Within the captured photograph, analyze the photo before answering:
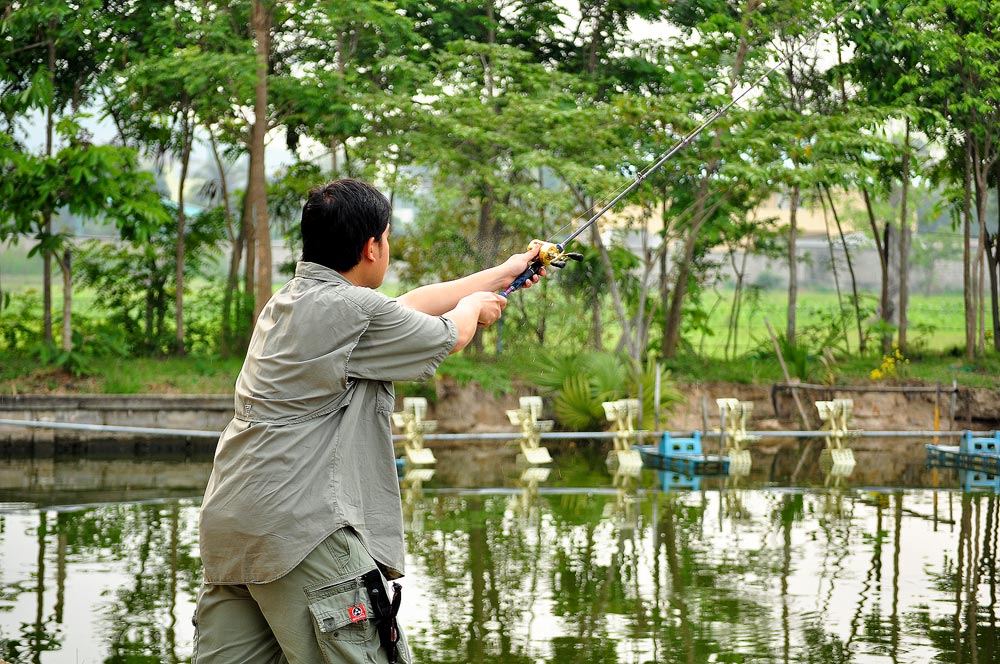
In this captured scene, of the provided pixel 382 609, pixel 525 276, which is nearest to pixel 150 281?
pixel 525 276

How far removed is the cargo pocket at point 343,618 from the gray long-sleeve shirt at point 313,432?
95 millimetres

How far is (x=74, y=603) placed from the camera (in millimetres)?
5945

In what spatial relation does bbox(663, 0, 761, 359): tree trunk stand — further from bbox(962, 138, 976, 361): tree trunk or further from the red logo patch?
the red logo patch

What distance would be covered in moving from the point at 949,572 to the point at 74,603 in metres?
4.73

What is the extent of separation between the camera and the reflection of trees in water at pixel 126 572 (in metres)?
5.24

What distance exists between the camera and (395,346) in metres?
2.57

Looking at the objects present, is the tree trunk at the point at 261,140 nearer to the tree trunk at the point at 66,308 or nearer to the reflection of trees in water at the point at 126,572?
the tree trunk at the point at 66,308

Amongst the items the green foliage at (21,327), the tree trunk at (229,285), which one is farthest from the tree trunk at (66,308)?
the tree trunk at (229,285)

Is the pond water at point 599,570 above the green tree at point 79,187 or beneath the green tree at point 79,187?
beneath

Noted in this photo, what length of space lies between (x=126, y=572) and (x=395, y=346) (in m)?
4.66

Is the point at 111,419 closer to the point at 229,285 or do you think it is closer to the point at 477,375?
the point at 229,285

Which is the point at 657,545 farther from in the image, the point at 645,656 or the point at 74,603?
the point at 74,603

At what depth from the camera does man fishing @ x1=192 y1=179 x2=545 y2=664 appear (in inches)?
96.0

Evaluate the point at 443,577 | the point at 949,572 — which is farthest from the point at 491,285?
the point at 949,572
